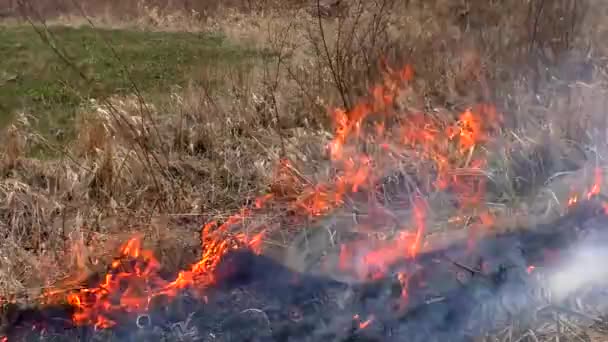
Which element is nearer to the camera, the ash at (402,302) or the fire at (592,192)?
the ash at (402,302)

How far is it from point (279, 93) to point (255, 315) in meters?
3.23

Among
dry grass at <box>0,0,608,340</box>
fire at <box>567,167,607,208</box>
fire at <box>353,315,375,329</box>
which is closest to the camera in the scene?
fire at <box>353,315,375,329</box>

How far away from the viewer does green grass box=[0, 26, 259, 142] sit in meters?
8.37

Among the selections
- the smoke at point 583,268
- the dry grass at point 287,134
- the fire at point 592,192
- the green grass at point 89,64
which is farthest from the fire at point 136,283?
the green grass at point 89,64

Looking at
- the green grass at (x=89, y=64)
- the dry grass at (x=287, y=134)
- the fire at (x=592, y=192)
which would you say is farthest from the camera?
the green grass at (x=89, y=64)

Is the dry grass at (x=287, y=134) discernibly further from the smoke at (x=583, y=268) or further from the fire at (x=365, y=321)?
the fire at (x=365, y=321)

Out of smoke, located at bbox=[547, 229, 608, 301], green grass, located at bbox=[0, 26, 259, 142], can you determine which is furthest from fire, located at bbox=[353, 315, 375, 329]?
green grass, located at bbox=[0, 26, 259, 142]

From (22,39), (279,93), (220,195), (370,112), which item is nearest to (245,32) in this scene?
(22,39)

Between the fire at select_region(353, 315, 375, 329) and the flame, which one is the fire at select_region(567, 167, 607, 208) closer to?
the flame

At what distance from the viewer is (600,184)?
3561mm

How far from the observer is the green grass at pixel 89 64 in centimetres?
837

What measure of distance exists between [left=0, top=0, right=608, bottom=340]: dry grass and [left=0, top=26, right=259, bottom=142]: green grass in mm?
1182

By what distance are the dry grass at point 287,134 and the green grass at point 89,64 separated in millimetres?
1182

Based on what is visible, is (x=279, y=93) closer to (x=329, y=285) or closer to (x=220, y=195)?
(x=220, y=195)
